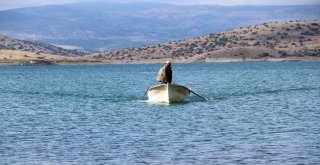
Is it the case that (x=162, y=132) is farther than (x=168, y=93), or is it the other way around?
(x=168, y=93)

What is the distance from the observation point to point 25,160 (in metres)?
30.0

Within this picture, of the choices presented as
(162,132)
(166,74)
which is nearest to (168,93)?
(166,74)

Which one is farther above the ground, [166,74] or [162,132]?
[166,74]

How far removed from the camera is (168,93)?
54.3 meters

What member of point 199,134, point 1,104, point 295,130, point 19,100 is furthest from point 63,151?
point 19,100

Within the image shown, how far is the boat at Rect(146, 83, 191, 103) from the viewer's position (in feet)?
178

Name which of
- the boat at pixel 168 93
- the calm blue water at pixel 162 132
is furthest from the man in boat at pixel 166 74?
the calm blue water at pixel 162 132

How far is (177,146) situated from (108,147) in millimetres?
2838

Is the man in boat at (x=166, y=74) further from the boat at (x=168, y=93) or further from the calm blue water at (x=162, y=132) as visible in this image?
the calm blue water at (x=162, y=132)

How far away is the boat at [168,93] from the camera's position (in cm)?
5422

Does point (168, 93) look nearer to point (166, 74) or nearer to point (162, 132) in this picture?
point (166, 74)

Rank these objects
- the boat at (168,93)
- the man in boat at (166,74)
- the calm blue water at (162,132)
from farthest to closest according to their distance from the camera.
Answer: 1. the boat at (168,93)
2. the man in boat at (166,74)
3. the calm blue water at (162,132)

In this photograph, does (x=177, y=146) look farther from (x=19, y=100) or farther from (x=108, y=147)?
(x=19, y=100)

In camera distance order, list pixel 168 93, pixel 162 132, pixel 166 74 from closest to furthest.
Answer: pixel 162 132, pixel 166 74, pixel 168 93
